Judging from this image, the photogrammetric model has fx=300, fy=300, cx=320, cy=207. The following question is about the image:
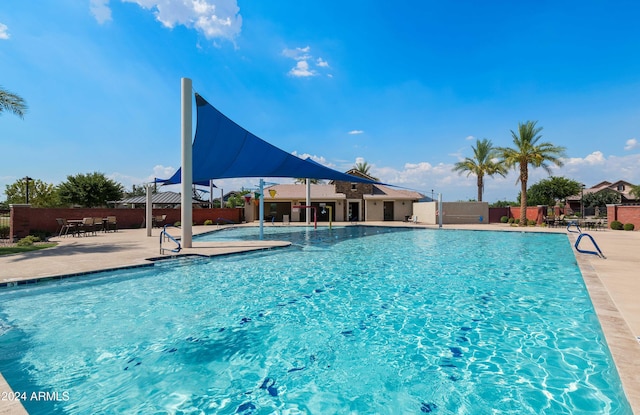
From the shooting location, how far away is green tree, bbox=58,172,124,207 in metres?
29.4

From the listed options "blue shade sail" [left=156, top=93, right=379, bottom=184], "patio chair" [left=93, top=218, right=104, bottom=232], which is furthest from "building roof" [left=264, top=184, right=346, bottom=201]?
"patio chair" [left=93, top=218, right=104, bottom=232]

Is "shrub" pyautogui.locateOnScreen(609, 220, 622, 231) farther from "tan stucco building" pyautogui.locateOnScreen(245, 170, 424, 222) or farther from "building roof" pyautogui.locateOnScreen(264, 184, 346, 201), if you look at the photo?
"building roof" pyautogui.locateOnScreen(264, 184, 346, 201)

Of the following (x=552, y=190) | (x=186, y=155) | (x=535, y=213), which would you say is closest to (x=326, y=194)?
(x=535, y=213)

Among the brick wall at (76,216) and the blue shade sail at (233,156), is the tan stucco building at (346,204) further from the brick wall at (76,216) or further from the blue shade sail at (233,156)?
the blue shade sail at (233,156)

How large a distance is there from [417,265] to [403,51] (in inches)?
→ 527

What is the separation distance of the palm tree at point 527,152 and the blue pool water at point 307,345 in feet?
64.2

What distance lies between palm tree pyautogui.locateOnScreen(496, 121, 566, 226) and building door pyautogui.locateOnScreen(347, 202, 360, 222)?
13649 millimetres

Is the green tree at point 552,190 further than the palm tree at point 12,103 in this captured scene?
Yes

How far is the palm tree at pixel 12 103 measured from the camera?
39.2ft

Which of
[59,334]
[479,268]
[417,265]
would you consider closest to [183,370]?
[59,334]

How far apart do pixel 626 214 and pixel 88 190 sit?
1778 inches

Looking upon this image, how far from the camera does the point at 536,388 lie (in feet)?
10.5

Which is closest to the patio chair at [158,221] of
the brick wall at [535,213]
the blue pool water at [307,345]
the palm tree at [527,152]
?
the blue pool water at [307,345]

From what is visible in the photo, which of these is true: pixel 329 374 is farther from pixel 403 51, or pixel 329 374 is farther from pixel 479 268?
pixel 403 51
